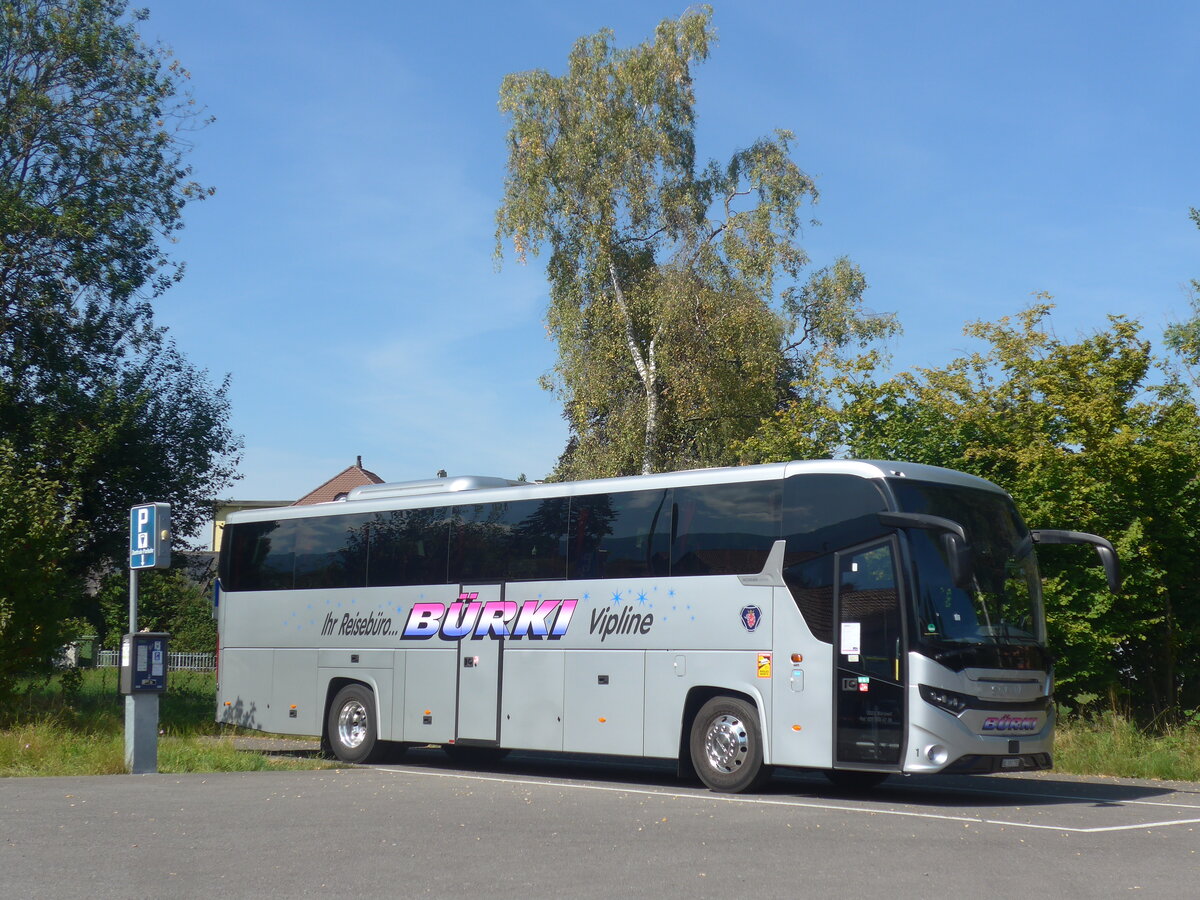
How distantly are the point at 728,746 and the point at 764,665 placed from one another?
1070mm

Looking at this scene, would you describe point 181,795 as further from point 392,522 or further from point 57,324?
point 57,324

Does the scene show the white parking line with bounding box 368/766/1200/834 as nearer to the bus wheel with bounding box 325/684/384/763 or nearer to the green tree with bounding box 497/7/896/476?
the bus wheel with bounding box 325/684/384/763

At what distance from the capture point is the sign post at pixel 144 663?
1549 centimetres

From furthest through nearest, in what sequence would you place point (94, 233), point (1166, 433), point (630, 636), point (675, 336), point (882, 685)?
point (675, 336)
point (94, 233)
point (1166, 433)
point (630, 636)
point (882, 685)

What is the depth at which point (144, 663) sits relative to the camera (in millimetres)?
15930

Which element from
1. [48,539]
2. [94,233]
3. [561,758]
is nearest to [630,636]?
[561,758]

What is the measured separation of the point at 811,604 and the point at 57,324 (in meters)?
18.5

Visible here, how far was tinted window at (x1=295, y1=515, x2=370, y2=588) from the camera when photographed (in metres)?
18.5

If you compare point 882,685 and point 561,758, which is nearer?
point 882,685

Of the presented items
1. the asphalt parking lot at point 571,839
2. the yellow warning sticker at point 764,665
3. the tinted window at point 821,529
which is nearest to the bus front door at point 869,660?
the tinted window at point 821,529

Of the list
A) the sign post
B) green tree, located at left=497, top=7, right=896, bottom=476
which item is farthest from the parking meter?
green tree, located at left=497, top=7, right=896, bottom=476

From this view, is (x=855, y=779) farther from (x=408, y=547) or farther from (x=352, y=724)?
(x=352, y=724)

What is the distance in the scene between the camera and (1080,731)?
59.6ft

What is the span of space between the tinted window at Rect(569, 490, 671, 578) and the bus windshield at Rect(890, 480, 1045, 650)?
2.97 m
